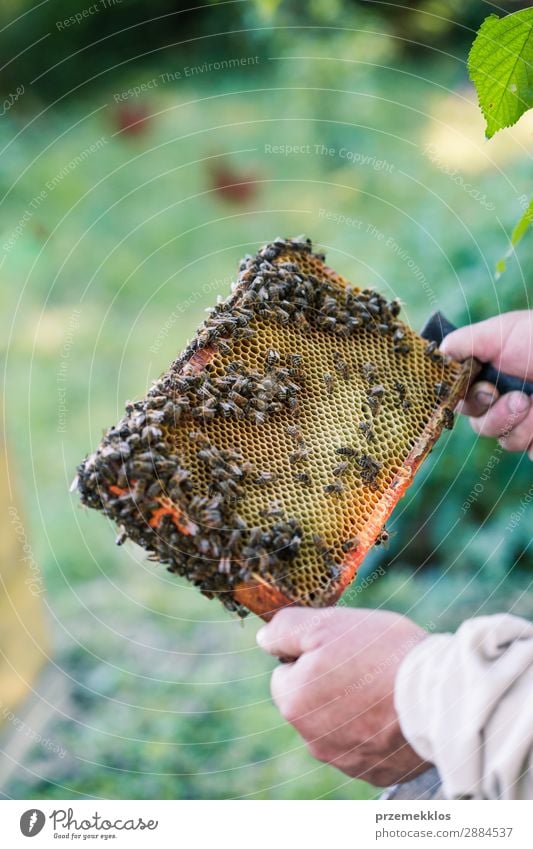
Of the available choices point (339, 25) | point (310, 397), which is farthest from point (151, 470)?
point (339, 25)

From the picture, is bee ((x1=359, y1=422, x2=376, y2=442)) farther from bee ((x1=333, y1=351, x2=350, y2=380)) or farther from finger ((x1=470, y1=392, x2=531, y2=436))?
finger ((x1=470, y1=392, x2=531, y2=436))

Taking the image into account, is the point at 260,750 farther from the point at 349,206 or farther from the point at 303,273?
the point at 349,206

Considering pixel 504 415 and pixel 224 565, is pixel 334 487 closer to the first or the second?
pixel 224 565

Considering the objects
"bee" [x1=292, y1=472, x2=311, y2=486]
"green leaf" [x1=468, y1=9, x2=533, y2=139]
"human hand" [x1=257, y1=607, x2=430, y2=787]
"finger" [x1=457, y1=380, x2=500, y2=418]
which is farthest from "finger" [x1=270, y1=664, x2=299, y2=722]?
"green leaf" [x1=468, y1=9, x2=533, y2=139]

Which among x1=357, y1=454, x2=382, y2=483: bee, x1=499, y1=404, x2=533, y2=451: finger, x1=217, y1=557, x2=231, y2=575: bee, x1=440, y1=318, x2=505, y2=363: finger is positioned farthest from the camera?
x1=499, y1=404, x2=533, y2=451: finger

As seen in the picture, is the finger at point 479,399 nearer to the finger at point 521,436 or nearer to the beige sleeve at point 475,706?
the finger at point 521,436

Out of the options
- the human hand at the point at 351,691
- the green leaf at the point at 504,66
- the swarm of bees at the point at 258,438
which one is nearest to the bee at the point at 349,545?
the swarm of bees at the point at 258,438
